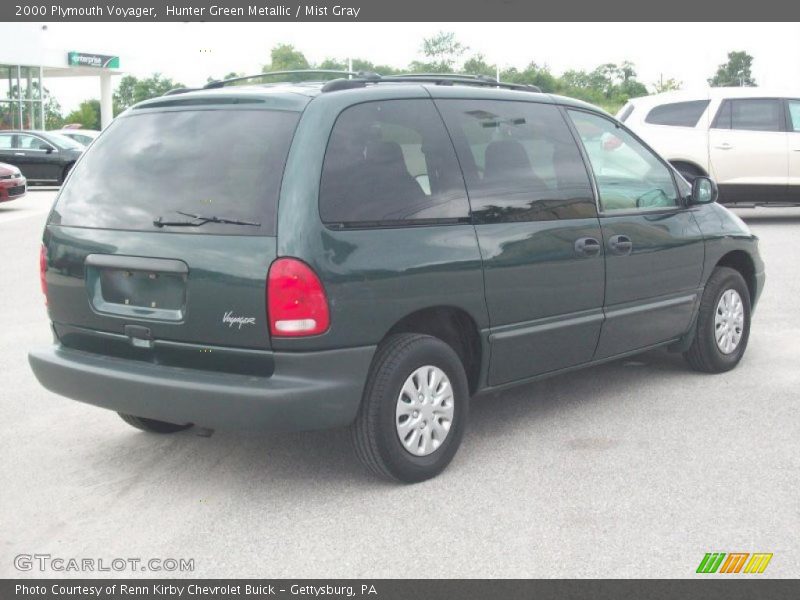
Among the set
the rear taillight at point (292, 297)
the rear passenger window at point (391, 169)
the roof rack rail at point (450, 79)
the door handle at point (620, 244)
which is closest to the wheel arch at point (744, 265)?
the door handle at point (620, 244)

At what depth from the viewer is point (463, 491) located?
15.7ft

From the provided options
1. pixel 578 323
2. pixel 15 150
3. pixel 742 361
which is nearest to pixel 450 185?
pixel 578 323

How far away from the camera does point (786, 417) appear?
5.91 meters

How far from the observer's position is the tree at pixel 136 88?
80.2m

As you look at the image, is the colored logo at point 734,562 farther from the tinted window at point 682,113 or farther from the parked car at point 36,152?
the parked car at point 36,152

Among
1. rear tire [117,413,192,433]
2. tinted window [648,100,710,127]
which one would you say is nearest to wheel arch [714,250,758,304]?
rear tire [117,413,192,433]

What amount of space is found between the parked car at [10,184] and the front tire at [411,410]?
1719 centimetres

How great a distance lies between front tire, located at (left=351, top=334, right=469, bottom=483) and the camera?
4.68 m

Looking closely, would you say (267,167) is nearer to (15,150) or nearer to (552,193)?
(552,193)

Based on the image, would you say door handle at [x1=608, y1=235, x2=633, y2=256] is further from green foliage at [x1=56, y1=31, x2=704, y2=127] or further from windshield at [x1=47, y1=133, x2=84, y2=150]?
green foliage at [x1=56, y1=31, x2=704, y2=127]

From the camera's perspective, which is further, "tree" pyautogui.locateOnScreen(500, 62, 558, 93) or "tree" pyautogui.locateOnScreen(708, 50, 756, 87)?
"tree" pyautogui.locateOnScreen(708, 50, 756, 87)

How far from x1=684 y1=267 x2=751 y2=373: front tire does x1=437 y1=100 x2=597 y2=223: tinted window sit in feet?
4.58

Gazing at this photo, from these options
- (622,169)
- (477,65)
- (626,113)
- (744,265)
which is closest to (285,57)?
(477,65)

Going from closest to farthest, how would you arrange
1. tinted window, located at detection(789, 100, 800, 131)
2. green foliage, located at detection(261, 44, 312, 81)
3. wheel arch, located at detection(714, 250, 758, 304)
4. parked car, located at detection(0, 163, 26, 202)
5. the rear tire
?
the rear tire → wheel arch, located at detection(714, 250, 758, 304) → tinted window, located at detection(789, 100, 800, 131) → parked car, located at detection(0, 163, 26, 202) → green foliage, located at detection(261, 44, 312, 81)
